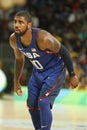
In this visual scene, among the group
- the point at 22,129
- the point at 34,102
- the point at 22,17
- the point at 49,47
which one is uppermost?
the point at 22,17

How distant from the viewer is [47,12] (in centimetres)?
1631

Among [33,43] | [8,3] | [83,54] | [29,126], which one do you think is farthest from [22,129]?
[8,3]

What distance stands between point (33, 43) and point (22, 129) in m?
2.09

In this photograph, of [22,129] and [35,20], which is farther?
[35,20]

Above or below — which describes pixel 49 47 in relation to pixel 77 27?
above

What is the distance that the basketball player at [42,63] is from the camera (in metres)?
5.93

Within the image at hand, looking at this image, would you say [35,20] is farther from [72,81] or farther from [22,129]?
[72,81]

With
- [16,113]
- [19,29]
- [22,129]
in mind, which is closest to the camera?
[19,29]

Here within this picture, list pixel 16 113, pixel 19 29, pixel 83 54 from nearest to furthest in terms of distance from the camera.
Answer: pixel 19 29
pixel 16 113
pixel 83 54

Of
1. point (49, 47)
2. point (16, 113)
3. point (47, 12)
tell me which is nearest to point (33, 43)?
point (49, 47)

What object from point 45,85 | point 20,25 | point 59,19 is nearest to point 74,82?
point 45,85

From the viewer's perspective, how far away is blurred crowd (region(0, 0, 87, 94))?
14738 millimetres

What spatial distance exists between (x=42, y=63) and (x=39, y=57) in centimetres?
10

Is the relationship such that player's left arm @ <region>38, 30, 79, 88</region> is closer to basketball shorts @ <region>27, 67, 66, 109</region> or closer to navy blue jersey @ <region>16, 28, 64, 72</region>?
navy blue jersey @ <region>16, 28, 64, 72</region>
